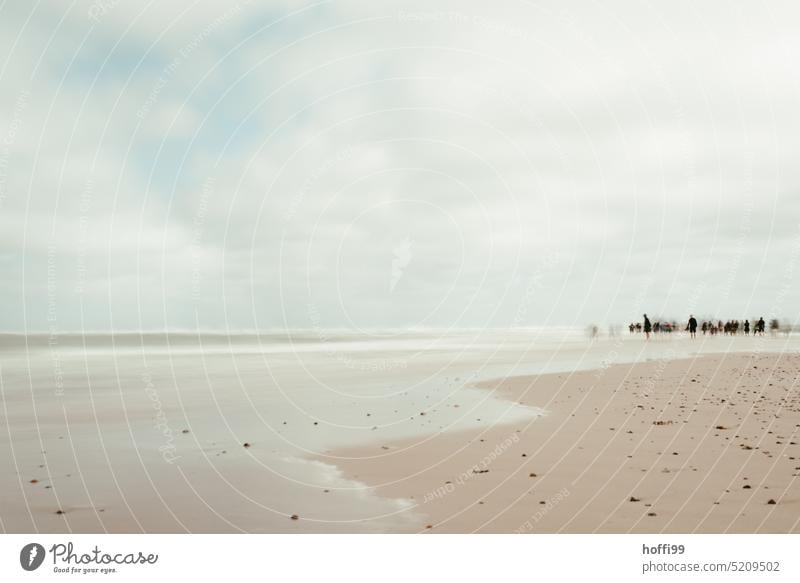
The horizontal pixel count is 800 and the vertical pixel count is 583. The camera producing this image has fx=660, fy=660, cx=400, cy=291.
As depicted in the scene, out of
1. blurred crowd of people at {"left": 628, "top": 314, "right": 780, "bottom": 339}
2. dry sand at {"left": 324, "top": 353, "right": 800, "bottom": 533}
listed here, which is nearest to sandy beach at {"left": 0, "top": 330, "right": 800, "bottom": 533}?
dry sand at {"left": 324, "top": 353, "right": 800, "bottom": 533}

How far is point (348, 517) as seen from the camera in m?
8.01

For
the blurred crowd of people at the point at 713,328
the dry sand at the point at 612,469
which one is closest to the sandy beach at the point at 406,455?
the dry sand at the point at 612,469

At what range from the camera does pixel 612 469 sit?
375 inches

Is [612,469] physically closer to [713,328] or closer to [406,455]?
[406,455]

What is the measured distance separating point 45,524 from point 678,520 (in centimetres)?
749

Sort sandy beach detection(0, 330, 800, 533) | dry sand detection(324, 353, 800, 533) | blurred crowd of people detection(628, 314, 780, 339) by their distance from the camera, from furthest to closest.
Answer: blurred crowd of people detection(628, 314, 780, 339)
sandy beach detection(0, 330, 800, 533)
dry sand detection(324, 353, 800, 533)

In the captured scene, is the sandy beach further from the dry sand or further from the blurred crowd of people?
the blurred crowd of people

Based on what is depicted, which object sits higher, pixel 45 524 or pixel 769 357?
pixel 769 357

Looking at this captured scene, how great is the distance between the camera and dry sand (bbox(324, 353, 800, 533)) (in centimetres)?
774

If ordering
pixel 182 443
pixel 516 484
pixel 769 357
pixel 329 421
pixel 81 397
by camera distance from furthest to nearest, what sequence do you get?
pixel 769 357 → pixel 81 397 → pixel 329 421 → pixel 182 443 → pixel 516 484

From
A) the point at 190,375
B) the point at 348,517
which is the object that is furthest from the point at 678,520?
the point at 190,375

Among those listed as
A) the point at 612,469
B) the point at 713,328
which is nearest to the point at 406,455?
the point at 612,469

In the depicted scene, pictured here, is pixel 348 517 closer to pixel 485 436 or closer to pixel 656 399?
pixel 485 436

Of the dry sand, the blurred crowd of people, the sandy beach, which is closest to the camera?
the dry sand
